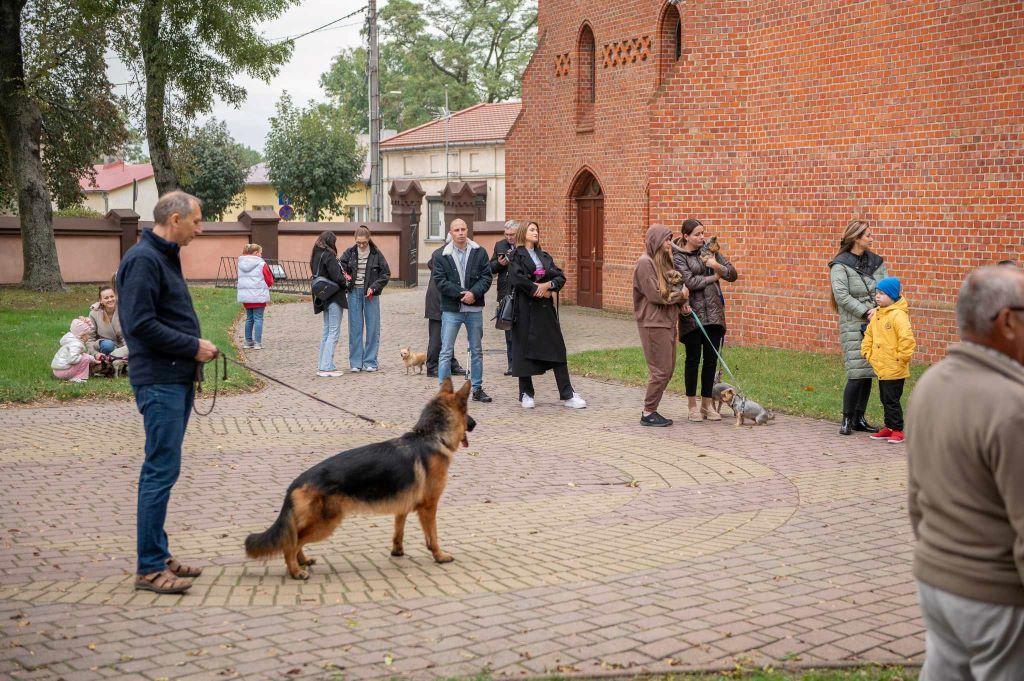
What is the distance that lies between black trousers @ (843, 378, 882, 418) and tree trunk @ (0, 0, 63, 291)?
870 inches

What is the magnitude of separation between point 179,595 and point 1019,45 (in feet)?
43.6

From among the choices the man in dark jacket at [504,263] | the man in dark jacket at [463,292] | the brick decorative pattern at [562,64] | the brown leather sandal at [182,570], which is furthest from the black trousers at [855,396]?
the brick decorative pattern at [562,64]

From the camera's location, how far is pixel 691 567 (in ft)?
21.3

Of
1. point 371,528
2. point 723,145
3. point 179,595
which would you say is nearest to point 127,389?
point 371,528

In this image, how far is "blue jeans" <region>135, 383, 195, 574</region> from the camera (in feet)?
19.1

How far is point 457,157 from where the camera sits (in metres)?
58.0

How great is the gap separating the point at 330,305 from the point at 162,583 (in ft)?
31.6

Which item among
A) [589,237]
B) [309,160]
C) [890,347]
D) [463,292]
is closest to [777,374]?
[890,347]

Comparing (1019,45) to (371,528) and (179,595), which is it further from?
(179,595)

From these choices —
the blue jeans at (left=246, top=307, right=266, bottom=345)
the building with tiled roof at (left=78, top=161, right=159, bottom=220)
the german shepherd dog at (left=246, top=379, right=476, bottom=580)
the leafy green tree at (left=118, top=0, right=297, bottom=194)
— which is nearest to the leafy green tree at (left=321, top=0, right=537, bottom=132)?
the building with tiled roof at (left=78, top=161, right=159, bottom=220)

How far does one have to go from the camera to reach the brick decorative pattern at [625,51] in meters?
23.3

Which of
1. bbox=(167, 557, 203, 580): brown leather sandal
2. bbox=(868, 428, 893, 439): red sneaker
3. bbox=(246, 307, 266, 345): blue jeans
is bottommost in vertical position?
Result: bbox=(868, 428, 893, 439): red sneaker

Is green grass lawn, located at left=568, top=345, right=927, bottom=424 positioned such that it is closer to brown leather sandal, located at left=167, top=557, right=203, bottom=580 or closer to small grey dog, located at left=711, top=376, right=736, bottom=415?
small grey dog, located at left=711, top=376, right=736, bottom=415

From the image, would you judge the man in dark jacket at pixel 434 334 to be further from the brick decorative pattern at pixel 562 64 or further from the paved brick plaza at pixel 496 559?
the brick decorative pattern at pixel 562 64
